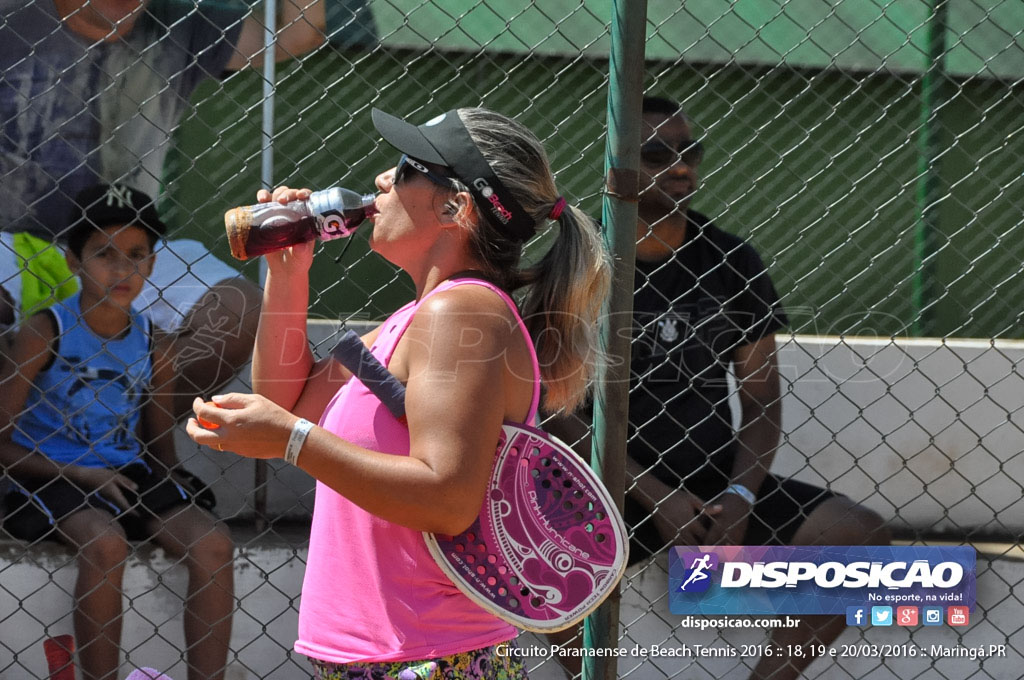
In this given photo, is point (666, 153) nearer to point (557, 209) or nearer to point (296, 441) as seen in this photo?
point (557, 209)

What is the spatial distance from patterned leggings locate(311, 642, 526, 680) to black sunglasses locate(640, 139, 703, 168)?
177 centimetres

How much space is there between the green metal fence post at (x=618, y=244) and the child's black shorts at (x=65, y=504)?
4.36 feet

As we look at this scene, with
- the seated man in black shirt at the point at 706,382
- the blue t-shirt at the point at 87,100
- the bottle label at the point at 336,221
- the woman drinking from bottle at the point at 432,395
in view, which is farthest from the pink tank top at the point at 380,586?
the blue t-shirt at the point at 87,100

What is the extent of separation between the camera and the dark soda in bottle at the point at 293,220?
1.79 m

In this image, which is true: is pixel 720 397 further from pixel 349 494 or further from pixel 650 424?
pixel 349 494

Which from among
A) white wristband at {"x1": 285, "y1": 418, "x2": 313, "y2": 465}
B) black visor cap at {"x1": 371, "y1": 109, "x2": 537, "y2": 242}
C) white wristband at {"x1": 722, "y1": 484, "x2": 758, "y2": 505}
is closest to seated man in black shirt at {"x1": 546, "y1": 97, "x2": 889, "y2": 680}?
white wristband at {"x1": 722, "y1": 484, "x2": 758, "y2": 505}

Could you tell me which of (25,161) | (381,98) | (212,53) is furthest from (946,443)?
(25,161)

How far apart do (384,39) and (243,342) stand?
48.9 inches

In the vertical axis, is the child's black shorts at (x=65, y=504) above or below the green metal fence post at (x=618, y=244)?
below

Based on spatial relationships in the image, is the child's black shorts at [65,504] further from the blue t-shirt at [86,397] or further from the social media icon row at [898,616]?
the social media icon row at [898,616]

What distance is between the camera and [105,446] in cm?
293

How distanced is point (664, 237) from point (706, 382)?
0.48 metres

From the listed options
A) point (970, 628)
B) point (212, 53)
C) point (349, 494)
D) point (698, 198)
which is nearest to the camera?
point (349, 494)

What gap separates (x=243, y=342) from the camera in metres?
3.06
